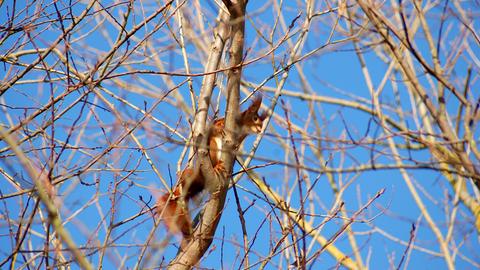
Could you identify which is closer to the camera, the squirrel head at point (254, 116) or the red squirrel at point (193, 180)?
the red squirrel at point (193, 180)

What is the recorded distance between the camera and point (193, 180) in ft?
10.1

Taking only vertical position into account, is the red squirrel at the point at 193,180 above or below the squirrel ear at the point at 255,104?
below

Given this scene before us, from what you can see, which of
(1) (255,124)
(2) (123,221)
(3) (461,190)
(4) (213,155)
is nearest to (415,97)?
(3) (461,190)

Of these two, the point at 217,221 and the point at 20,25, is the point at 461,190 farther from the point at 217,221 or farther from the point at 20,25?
the point at 20,25

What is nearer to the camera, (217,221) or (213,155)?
(217,221)

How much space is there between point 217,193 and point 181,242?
0.98 ft

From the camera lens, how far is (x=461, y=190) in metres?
6.42

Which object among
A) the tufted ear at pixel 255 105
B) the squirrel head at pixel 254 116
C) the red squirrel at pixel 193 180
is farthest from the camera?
the tufted ear at pixel 255 105

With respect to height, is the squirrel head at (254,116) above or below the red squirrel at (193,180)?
above

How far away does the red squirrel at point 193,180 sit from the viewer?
9.18ft

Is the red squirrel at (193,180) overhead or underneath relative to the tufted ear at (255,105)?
underneath

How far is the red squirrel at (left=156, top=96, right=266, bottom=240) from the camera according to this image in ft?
9.18

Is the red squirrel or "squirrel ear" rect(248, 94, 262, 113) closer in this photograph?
the red squirrel

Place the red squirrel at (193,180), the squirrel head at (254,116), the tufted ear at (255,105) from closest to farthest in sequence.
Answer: the red squirrel at (193,180) < the squirrel head at (254,116) < the tufted ear at (255,105)
